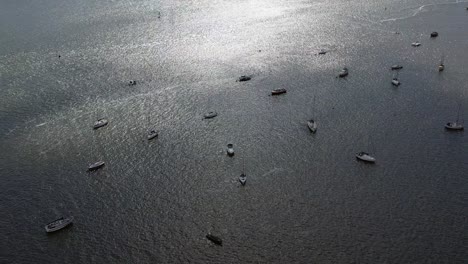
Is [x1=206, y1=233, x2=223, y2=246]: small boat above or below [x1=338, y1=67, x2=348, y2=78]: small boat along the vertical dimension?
below

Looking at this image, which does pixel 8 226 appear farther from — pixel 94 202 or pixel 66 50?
pixel 66 50

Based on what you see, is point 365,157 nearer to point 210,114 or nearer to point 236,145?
point 236,145

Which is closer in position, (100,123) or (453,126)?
(453,126)

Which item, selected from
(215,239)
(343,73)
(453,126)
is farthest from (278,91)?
(215,239)

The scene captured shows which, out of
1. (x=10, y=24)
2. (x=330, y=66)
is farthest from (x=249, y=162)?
(x=10, y=24)

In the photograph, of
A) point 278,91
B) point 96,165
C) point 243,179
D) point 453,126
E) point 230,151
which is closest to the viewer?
point 243,179

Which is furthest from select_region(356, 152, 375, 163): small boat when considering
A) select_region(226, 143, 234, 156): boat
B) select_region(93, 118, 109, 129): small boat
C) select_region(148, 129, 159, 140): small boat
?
select_region(93, 118, 109, 129): small boat

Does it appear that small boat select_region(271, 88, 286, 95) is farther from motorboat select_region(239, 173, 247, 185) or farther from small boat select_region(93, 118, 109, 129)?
small boat select_region(93, 118, 109, 129)
